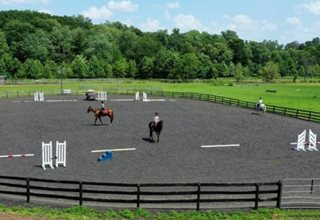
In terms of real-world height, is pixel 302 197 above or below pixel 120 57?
below

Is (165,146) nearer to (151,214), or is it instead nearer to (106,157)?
(106,157)

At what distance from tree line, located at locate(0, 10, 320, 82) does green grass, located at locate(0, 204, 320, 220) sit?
7640 centimetres

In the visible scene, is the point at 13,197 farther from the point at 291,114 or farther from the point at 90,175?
the point at 291,114

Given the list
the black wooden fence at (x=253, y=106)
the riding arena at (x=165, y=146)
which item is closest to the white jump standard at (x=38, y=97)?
the riding arena at (x=165, y=146)

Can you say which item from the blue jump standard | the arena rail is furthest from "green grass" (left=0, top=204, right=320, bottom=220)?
the arena rail

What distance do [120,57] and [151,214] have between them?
101429mm

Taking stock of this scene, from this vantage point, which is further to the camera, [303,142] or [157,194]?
[303,142]

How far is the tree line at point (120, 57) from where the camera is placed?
100188 millimetres

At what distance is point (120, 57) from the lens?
111m

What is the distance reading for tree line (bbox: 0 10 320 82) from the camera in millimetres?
100188

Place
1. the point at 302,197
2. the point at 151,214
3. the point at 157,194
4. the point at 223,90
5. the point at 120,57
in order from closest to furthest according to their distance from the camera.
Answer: the point at 151,214
the point at 157,194
the point at 302,197
the point at 223,90
the point at 120,57

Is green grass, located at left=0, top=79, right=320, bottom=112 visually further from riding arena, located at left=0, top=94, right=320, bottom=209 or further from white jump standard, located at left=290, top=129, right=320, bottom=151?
white jump standard, located at left=290, top=129, right=320, bottom=151

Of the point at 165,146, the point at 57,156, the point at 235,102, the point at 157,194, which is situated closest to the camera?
the point at 157,194

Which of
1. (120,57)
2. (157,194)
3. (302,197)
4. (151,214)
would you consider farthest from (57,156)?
(120,57)
